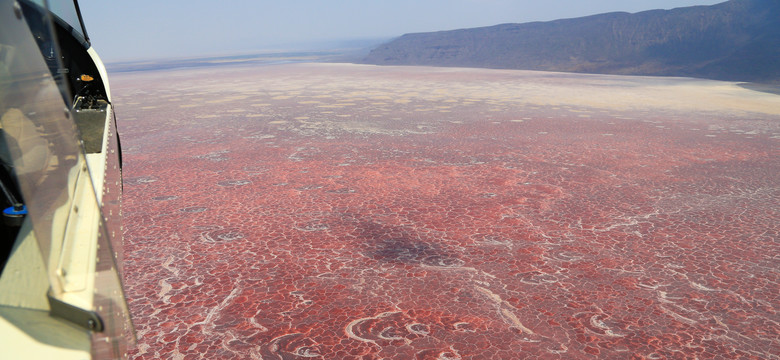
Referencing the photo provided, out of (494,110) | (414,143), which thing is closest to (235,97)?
(494,110)

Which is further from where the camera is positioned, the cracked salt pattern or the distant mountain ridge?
A: the distant mountain ridge

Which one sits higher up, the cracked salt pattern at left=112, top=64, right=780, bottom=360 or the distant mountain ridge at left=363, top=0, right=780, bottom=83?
the distant mountain ridge at left=363, top=0, right=780, bottom=83

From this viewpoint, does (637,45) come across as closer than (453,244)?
No

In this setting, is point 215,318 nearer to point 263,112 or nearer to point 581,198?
point 581,198

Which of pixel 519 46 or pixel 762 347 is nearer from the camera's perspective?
pixel 762 347

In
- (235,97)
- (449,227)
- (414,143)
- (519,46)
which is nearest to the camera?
(449,227)
